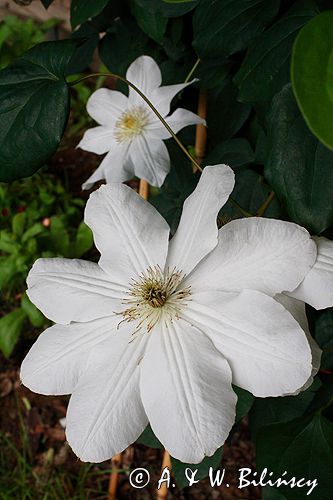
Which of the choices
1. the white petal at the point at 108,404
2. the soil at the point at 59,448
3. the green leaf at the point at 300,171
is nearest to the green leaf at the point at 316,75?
the green leaf at the point at 300,171

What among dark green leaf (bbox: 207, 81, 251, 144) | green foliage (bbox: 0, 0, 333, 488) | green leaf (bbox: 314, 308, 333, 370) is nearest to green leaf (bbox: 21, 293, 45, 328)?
green foliage (bbox: 0, 0, 333, 488)

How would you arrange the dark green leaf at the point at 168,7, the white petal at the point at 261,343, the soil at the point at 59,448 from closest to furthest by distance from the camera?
the white petal at the point at 261,343
the dark green leaf at the point at 168,7
the soil at the point at 59,448

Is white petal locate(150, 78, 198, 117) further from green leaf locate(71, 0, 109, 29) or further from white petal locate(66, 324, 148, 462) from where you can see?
white petal locate(66, 324, 148, 462)

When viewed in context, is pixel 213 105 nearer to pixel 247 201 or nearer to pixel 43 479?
pixel 247 201

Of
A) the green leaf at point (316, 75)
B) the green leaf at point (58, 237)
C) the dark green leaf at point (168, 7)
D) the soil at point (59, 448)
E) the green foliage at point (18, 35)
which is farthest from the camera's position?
the green foliage at point (18, 35)

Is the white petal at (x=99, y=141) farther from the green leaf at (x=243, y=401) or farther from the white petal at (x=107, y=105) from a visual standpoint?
the green leaf at (x=243, y=401)

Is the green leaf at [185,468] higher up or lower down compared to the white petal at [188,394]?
lower down

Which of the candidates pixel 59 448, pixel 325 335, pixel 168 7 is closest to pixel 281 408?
pixel 325 335

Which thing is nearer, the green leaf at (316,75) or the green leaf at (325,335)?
the green leaf at (316,75)
